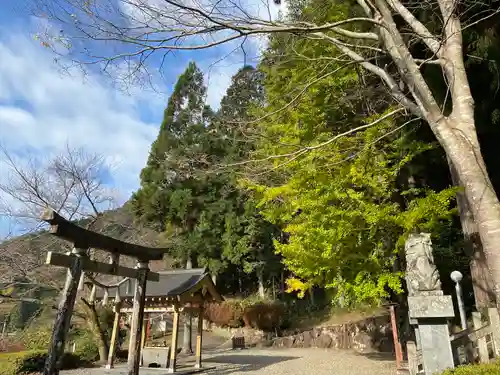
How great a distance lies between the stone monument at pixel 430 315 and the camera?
459cm

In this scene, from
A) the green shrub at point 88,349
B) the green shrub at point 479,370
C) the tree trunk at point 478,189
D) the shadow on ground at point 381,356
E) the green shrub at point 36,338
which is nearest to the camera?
the green shrub at point 479,370

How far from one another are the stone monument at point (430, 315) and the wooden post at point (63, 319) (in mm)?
5366

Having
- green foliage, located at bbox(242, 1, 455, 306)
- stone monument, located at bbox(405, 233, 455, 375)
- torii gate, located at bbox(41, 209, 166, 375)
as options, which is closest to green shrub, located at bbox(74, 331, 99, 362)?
torii gate, located at bbox(41, 209, 166, 375)

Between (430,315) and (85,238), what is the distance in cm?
580

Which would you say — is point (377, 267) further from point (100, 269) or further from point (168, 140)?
point (168, 140)

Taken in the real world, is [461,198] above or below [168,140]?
below

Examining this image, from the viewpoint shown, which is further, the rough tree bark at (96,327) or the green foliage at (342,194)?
the rough tree bark at (96,327)

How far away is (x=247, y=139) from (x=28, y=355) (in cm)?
967

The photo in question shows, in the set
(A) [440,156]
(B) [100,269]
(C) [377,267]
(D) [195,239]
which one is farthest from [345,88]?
(D) [195,239]

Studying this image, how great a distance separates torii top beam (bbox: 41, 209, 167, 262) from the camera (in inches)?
229

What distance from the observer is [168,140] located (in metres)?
23.7

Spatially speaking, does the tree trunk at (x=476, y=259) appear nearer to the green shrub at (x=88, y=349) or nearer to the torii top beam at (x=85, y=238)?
the torii top beam at (x=85, y=238)

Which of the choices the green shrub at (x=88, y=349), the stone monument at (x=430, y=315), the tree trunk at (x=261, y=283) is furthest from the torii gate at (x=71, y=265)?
the tree trunk at (x=261, y=283)

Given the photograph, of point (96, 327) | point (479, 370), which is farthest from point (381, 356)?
point (479, 370)
